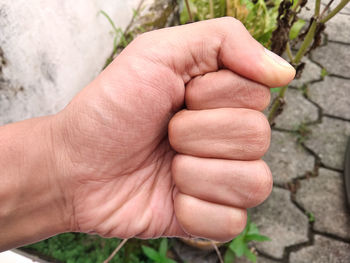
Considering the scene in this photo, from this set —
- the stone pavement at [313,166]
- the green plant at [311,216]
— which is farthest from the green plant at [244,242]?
the green plant at [311,216]

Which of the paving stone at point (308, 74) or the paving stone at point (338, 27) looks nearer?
the paving stone at point (338, 27)

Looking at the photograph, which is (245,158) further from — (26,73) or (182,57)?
(26,73)

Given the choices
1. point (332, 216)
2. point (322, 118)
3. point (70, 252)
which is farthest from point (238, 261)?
point (322, 118)

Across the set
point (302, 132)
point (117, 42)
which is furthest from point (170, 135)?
point (302, 132)

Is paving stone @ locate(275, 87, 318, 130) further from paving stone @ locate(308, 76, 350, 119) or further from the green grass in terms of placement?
the green grass

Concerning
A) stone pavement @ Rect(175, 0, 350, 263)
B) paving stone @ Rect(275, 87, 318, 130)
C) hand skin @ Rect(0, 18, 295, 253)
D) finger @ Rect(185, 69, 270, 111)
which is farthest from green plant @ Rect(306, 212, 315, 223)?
finger @ Rect(185, 69, 270, 111)

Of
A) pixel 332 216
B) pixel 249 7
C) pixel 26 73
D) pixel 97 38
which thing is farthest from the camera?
pixel 332 216

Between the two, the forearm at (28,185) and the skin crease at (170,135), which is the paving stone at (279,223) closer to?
the skin crease at (170,135)
